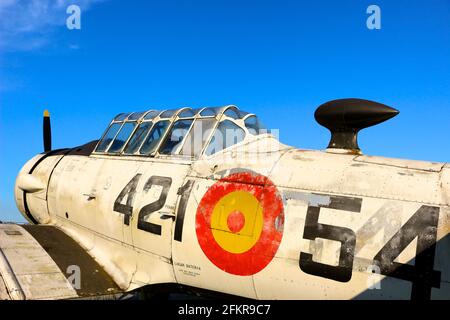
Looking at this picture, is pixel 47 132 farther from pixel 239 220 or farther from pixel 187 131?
pixel 239 220

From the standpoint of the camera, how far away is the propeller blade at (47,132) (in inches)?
458

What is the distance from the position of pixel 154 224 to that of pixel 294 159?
7.18ft

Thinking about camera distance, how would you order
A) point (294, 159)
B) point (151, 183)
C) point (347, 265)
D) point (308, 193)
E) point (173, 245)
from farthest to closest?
point (151, 183), point (173, 245), point (294, 159), point (308, 193), point (347, 265)

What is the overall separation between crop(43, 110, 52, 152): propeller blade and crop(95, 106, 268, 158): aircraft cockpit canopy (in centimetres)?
470

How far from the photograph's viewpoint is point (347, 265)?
394 cm

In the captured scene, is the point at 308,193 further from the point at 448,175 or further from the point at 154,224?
the point at 154,224

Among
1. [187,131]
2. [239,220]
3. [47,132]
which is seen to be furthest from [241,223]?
[47,132]

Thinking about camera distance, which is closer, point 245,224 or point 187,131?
point 245,224

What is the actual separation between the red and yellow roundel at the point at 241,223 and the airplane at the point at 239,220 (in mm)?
14

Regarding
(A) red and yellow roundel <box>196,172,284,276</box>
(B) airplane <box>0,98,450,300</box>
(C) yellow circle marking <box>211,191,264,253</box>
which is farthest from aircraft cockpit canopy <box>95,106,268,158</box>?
(C) yellow circle marking <box>211,191,264,253</box>

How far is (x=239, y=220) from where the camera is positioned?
4.70 meters

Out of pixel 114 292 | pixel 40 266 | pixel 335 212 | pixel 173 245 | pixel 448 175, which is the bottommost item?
pixel 114 292

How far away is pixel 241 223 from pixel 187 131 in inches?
86.0
